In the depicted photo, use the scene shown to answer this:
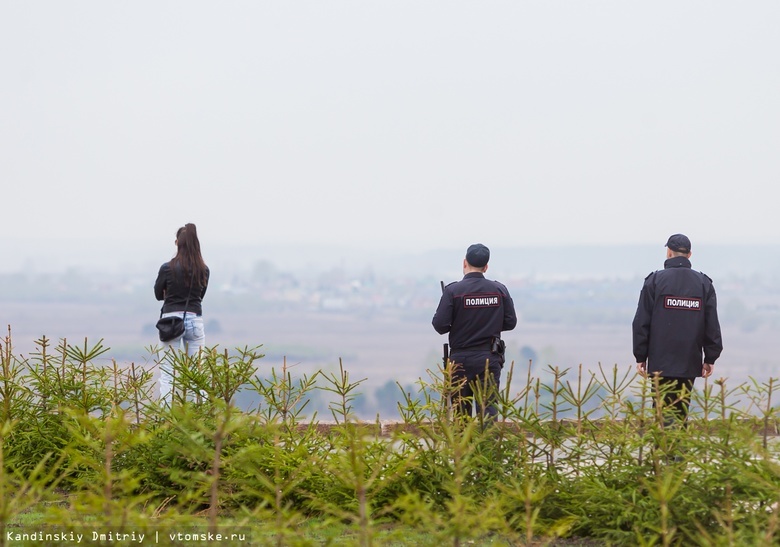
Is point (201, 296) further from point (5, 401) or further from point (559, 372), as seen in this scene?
point (559, 372)

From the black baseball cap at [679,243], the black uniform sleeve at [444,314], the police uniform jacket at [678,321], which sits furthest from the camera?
the black baseball cap at [679,243]

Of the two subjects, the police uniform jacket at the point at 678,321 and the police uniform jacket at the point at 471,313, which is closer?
→ the police uniform jacket at the point at 471,313

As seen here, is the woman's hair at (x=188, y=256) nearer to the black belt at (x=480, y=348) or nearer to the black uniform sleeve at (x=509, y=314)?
the black belt at (x=480, y=348)

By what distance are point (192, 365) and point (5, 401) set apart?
1.67m

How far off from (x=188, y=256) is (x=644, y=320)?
4.53 metres

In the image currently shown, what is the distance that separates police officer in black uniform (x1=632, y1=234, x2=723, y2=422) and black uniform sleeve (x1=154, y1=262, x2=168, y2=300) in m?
4.69

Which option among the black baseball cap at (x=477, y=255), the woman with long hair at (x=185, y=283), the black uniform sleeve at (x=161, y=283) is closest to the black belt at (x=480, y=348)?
the black baseball cap at (x=477, y=255)

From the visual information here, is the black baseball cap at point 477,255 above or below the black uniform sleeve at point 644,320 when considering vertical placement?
above

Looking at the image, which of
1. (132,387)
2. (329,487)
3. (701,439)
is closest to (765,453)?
(701,439)

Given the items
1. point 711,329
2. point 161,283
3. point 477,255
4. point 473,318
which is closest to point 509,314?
point 473,318

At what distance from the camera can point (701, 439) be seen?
577cm

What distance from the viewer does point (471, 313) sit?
27.7 feet

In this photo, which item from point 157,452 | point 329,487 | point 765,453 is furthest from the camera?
point 157,452

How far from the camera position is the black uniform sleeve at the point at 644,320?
8688mm
